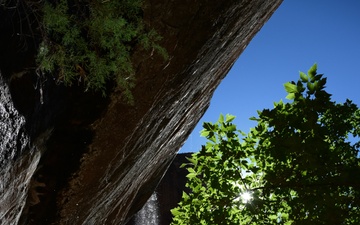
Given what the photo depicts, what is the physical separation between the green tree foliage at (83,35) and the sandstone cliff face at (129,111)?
30cm

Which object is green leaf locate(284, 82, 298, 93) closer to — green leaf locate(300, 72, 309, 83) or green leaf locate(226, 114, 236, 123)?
green leaf locate(300, 72, 309, 83)

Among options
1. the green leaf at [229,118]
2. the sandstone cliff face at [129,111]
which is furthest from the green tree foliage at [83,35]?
the green leaf at [229,118]

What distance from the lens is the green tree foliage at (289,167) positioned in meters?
4.80

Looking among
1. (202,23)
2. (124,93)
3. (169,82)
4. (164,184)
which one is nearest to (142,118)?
(169,82)

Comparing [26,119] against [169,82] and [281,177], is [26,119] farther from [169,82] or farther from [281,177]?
[281,177]

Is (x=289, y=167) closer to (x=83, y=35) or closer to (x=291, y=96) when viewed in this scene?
(x=291, y=96)

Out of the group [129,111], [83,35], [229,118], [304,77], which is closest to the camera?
[83,35]

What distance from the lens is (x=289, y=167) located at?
540 centimetres

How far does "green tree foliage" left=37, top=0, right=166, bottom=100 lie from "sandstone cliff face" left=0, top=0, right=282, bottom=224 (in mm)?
296

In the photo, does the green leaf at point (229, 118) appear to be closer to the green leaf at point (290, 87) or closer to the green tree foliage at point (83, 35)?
the green leaf at point (290, 87)

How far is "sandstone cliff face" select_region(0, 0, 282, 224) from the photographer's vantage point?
3.12 m

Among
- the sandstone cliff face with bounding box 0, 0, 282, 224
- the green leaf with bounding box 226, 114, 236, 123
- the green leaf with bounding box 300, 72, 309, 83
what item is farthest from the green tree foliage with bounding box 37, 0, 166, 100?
the green leaf with bounding box 226, 114, 236, 123

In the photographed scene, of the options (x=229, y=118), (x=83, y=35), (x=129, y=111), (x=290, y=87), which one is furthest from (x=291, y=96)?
(x=83, y=35)

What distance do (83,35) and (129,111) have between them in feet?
4.20
